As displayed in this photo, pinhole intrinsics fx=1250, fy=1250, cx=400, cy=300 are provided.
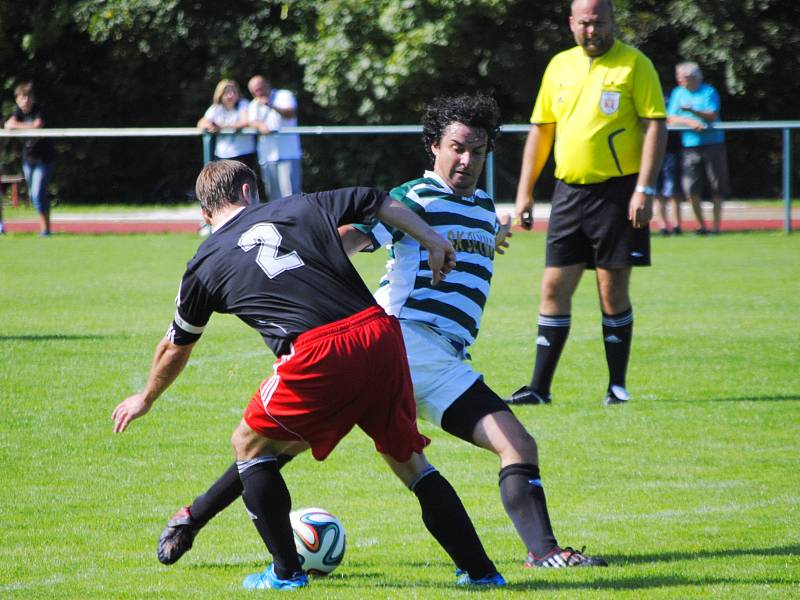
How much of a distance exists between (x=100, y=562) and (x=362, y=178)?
69.2 ft

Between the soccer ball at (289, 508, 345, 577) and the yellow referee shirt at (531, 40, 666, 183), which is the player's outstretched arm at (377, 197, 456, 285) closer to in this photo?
the soccer ball at (289, 508, 345, 577)

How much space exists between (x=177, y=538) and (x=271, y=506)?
2.09 ft

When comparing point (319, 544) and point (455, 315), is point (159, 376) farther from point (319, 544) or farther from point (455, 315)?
point (455, 315)

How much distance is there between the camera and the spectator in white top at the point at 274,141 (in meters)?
17.6

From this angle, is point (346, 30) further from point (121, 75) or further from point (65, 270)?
point (65, 270)

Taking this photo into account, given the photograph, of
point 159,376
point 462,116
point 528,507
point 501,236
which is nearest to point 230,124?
point 501,236

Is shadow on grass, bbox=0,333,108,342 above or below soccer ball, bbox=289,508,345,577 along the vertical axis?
below

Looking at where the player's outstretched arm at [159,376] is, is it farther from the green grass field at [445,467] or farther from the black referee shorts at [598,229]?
the black referee shorts at [598,229]

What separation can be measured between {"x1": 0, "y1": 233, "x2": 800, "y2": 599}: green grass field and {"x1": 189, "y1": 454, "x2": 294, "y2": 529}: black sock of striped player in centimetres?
19

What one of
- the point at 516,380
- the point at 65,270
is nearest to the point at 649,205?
the point at 516,380

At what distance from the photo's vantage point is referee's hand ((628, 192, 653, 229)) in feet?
23.3

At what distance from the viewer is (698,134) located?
17.8 metres

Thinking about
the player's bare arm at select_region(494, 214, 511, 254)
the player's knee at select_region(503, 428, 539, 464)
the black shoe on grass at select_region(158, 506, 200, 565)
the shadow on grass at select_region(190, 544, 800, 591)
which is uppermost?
the player's bare arm at select_region(494, 214, 511, 254)

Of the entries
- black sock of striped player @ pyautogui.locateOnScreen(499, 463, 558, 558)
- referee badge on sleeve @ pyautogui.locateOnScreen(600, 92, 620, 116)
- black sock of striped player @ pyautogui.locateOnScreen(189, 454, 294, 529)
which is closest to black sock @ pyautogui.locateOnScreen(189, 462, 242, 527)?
black sock of striped player @ pyautogui.locateOnScreen(189, 454, 294, 529)
